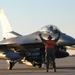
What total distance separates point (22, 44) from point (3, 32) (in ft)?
22.7

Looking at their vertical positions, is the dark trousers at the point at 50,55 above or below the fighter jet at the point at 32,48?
below

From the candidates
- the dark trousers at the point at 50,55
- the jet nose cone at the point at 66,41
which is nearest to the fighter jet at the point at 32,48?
the jet nose cone at the point at 66,41

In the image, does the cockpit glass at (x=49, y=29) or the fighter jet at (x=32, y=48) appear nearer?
the fighter jet at (x=32, y=48)

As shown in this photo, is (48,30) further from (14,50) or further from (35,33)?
(14,50)

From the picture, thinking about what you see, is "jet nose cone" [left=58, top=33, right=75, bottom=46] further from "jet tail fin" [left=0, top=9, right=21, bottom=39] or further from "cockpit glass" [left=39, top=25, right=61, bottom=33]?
"jet tail fin" [left=0, top=9, right=21, bottom=39]

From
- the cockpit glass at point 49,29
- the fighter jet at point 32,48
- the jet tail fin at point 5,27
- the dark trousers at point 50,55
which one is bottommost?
the dark trousers at point 50,55

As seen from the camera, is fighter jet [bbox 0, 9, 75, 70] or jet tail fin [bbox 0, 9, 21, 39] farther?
jet tail fin [bbox 0, 9, 21, 39]

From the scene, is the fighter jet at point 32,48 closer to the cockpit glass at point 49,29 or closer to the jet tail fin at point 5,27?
the cockpit glass at point 49,29

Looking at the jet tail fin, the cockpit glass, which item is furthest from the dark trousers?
the jet tail fin

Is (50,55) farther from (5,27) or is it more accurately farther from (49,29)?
(5,27)

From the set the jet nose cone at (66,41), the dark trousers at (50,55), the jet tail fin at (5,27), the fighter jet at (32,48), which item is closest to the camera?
the dark trousers at (50,55)

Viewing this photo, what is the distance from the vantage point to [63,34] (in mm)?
18250

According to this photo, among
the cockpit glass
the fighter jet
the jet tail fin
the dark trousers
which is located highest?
the jet tail fin

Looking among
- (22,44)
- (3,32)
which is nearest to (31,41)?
(22,44)
